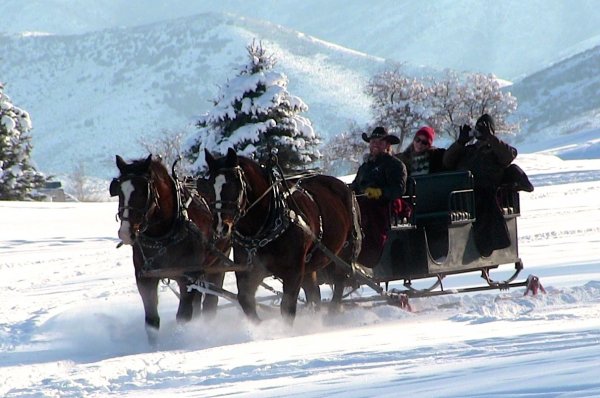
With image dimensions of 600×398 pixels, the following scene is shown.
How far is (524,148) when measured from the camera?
452ft

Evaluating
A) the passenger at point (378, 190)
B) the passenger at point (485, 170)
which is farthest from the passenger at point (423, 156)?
the passenger at point (378, 190)

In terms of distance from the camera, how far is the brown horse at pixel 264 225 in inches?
378

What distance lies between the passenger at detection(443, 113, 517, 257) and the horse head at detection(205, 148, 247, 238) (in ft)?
11.5

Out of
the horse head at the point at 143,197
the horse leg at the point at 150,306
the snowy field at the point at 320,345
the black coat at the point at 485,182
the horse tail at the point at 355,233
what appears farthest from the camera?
the black coat at the point at 485,182

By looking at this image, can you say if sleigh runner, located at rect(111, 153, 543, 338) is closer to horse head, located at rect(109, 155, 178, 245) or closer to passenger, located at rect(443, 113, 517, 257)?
horse head, located at rect(109, 155, 178, 245)

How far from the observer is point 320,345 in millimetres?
8922

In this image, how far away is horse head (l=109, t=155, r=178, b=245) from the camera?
9391 millimetres

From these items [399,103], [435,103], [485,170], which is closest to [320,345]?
[485,170]

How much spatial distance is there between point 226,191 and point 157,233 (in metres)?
0.95

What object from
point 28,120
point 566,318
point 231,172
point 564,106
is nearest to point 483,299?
point 566,318

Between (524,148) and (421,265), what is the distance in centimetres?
12901

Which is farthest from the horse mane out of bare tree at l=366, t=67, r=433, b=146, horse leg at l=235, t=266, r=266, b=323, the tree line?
bare tree at l=366, t=67, r=433, b=146

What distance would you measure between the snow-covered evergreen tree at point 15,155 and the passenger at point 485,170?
1290 inches

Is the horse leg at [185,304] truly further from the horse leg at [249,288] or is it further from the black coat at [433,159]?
the black coat at [433,159]
